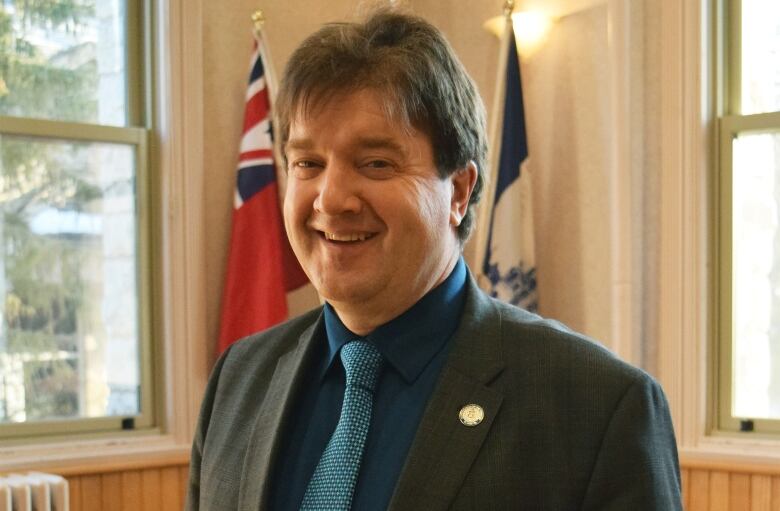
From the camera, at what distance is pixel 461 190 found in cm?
139

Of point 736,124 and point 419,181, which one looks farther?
point 736,124

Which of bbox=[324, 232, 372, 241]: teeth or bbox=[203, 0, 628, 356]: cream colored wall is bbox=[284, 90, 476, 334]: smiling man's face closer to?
bbox=[324, 232, 372, 241]: teeth

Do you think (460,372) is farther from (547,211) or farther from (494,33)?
(494,33)

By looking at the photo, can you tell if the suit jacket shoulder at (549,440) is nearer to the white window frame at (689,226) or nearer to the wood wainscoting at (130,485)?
the white window frame at (689,226)

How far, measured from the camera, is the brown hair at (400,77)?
129 cm

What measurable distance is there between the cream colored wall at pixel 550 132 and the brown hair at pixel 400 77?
234cm

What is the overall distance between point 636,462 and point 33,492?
263 centimetres

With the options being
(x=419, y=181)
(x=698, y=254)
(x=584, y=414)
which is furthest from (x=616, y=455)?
(x=698, y=254)

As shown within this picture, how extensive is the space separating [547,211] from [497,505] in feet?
9.02

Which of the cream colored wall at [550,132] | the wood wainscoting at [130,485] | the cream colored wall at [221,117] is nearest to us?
the wood wainscoting at [130,485]

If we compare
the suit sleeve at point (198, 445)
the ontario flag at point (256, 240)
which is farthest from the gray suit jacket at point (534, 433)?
the ontario flag at point (256, 240)

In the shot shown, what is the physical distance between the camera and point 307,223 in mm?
1350

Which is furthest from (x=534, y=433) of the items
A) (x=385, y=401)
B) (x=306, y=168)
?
(x=306, y=168)

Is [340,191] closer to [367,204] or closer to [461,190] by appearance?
[367,204]
